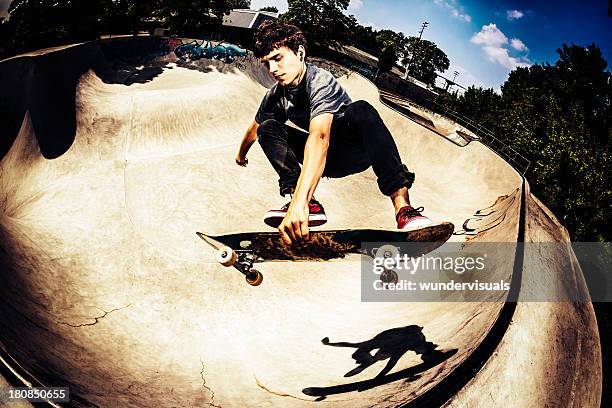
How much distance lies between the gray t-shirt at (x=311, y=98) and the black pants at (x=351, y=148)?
0.25 m

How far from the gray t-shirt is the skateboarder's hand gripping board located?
23 cm

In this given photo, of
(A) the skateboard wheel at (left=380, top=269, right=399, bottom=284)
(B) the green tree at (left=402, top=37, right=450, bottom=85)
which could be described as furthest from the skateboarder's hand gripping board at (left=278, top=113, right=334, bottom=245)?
(B) the green tree at (left=402, top=37, right=450, bottom=85)

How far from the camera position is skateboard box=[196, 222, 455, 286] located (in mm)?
4004

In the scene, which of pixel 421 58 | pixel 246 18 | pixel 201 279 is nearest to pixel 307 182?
pixel 201 279

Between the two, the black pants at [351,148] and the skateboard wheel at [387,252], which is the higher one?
the black pants at [351,148]

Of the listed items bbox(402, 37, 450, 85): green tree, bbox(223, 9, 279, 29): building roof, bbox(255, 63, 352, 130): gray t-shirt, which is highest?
bbox(402, 37, 450, 85): green tree

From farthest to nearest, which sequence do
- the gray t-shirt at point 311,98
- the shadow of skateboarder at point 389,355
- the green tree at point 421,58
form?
1. the green tree at point 421,58
2. the shadow of skateboarder at point 389,355
3. the gray t-shirt at point 311,98

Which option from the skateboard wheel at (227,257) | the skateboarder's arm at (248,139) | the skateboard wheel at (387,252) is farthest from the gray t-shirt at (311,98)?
the skateboard wheel at (227,257)

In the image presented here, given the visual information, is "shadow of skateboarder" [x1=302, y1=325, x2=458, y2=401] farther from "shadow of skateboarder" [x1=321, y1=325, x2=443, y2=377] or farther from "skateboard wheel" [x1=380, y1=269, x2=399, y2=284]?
"skateboard wheel" [x1=380, y1=269, x2=399, y2=284]

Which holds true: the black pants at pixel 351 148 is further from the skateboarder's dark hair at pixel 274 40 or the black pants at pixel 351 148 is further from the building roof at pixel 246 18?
the building roof at pixel 246 18

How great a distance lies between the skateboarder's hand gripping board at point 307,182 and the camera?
3140mm

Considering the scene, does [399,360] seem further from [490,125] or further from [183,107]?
[490,125]

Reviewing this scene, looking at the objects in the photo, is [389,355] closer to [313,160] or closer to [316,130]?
[313,160]

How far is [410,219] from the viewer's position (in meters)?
4.06
